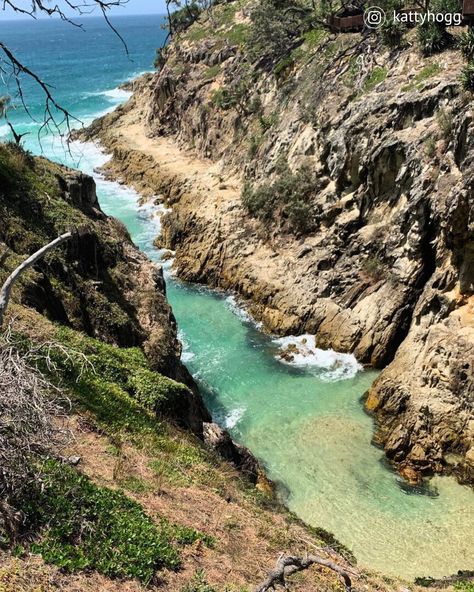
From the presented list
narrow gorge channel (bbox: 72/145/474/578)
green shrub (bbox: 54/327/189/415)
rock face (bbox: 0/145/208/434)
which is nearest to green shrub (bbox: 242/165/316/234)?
narrow gorge channel (bbox: 72/145/474/578)

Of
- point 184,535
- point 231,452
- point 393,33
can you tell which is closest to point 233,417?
point 231,452

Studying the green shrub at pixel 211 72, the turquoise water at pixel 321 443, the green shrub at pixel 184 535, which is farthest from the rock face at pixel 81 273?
the green shrub at pixel 211 72

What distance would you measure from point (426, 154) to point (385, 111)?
422 cm

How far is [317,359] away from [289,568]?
14.1 m

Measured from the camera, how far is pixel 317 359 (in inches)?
878

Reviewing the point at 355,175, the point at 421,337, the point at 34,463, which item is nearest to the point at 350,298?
the point at 421,337

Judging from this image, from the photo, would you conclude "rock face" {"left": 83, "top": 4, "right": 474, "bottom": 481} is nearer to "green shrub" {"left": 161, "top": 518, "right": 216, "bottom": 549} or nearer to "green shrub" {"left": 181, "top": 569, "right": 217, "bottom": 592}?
"green shrub" {"left": 161, "top": 518, "right": 216, "bottom": 549}

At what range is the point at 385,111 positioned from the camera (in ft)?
81.8

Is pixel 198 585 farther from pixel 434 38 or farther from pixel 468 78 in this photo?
pixel 434 38

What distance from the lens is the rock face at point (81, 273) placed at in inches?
593

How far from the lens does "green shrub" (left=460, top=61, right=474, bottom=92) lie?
20.9m

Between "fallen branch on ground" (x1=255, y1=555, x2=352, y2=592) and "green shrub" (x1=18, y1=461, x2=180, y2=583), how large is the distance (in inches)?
53.2

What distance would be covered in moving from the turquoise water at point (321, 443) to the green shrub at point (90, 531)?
498 cm

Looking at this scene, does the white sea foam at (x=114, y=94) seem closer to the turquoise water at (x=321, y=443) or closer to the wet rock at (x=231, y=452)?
the turquoise water at (x=321, y=443)
